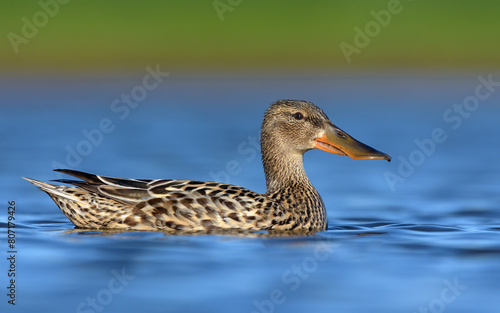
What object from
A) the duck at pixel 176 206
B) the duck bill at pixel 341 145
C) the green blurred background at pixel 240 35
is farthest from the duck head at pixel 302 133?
the green blurred background at pixel 240 35

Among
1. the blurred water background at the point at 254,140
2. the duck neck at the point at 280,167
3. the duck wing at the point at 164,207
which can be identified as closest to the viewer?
the blurred water background at the point at 254,140

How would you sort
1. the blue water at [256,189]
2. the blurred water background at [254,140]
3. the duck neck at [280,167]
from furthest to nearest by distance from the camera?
the duck neck at [280,167]
the blurred water background at [254,140]
the blue water at [256,189]

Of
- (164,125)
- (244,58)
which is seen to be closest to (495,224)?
(164,125)

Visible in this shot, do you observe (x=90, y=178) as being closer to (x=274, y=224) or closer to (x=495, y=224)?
(x=274, y=224)

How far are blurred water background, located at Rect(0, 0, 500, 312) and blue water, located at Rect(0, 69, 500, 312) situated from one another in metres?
0.03

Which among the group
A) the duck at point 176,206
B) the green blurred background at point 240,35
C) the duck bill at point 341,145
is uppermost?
the green blurred background at point 240,35

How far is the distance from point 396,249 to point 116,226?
2436mm

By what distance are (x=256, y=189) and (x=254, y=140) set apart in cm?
426

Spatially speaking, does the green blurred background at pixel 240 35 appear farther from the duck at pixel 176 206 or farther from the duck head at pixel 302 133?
the duck at pixel 176 206

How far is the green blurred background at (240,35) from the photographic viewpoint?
26984 mm

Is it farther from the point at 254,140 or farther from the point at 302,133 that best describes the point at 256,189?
the point at 254,140

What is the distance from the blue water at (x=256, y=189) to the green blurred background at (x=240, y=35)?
1806 mm

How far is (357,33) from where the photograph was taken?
92.5ft

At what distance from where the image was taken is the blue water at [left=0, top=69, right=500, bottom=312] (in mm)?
7770
